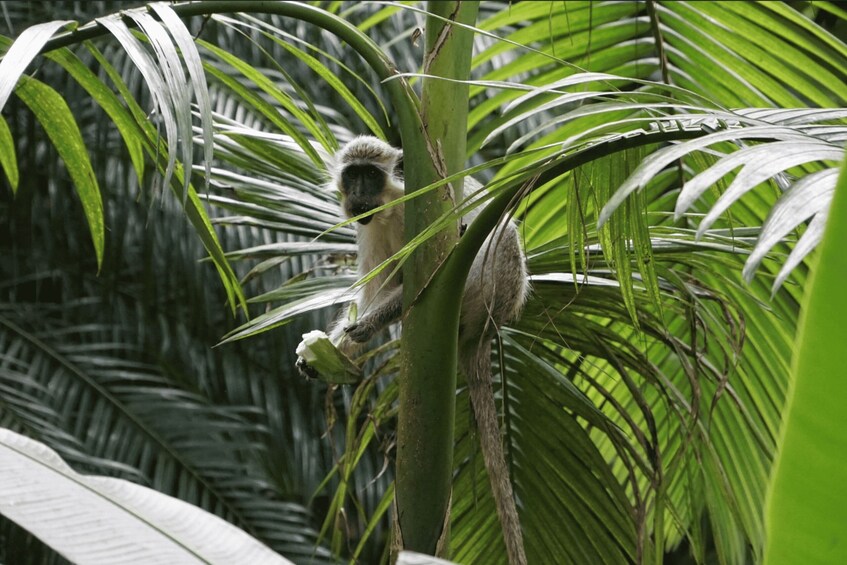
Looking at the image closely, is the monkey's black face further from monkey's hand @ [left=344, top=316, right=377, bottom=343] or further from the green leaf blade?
the green leaf blade

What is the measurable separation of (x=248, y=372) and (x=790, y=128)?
11.3 ft

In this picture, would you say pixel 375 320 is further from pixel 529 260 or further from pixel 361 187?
pixel 529 260

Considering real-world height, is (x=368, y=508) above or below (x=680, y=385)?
below

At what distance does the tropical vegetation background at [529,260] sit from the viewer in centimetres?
114

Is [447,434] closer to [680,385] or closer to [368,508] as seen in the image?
[680,385]

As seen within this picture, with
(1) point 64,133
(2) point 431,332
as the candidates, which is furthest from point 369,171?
(2) point 431,332

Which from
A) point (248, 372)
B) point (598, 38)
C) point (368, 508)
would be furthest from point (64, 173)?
point (598, 38)

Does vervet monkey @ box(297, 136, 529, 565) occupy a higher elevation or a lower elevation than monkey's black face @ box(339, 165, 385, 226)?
lower

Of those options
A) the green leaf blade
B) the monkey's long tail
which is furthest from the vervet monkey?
the green leaf blade

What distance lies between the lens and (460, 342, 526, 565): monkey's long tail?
1.48m

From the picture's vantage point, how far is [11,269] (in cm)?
411

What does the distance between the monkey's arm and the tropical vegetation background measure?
121 mm

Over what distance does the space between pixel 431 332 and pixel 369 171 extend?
1.26 m

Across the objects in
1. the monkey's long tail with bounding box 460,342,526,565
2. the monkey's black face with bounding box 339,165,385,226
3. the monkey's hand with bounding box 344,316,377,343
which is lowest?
the monkey's long tail with bounding box 460,342,526,565
